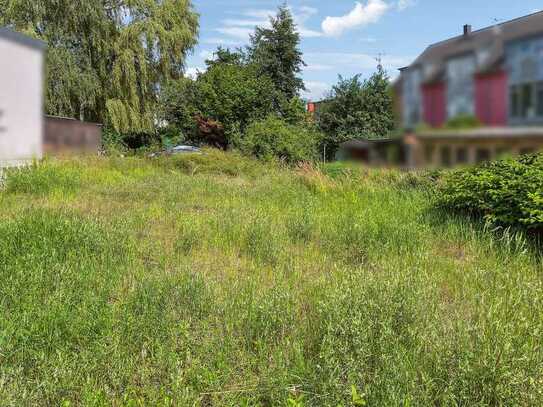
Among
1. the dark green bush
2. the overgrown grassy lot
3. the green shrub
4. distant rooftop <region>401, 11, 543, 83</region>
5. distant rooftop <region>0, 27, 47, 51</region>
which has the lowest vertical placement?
the overgrown grassy lot

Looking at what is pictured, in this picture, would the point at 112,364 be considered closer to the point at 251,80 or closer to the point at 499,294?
the point at 499,294

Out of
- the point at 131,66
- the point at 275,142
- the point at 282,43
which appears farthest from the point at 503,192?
the point at 275,142

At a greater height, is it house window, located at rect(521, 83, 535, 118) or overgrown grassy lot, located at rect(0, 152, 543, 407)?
house window, located at rect(521, 83, 535, 118)

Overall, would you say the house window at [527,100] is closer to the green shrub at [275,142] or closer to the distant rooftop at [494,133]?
the distant rooftop at [494,133]

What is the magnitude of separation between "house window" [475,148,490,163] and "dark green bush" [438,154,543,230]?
4.15 metres

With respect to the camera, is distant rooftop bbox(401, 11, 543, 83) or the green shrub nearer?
distant rooftop bbox(401, 11, 543, 83)

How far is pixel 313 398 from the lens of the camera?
1938 mm

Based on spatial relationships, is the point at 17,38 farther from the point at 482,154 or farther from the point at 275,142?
the point at 275,142

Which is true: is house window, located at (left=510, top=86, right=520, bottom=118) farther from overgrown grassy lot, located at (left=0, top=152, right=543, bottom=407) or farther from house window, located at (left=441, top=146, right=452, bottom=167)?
overgrown grassy lot, located at (left=0, top=152, right=543, bottom=407)

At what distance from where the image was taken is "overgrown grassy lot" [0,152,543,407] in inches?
75.5

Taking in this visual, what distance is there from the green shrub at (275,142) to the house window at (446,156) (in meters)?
15.3

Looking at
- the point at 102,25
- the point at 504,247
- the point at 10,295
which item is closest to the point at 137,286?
the point at 10,295

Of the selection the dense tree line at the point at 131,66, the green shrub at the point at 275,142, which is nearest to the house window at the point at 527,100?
the dense tree line at the point at 131,66

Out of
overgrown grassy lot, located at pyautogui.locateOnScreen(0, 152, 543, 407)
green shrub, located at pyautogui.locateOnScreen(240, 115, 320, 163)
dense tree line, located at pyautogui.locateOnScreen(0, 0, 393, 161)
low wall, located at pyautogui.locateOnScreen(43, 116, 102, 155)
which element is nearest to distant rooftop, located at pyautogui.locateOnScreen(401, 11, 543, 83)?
dense tree line, located at pyautogui.locateOnScreen(0, 0, 393, 161)
